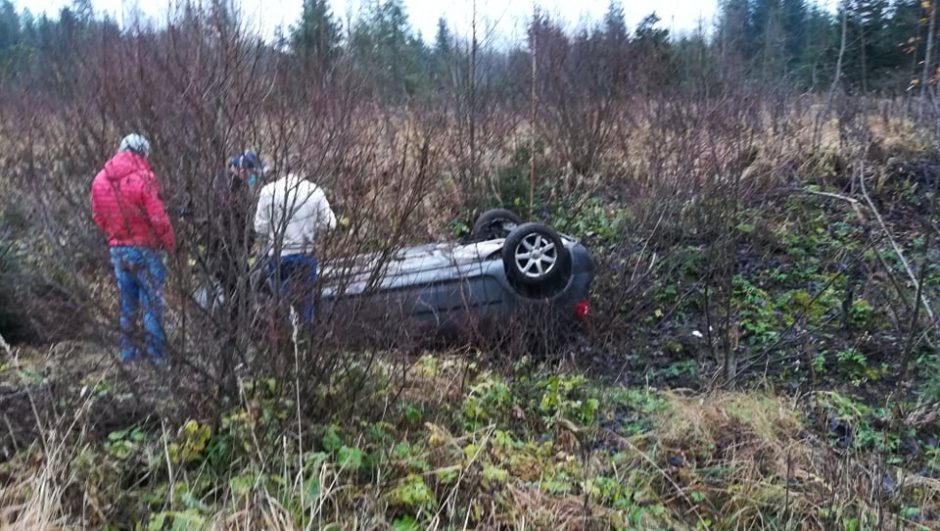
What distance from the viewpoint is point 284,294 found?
4074mm

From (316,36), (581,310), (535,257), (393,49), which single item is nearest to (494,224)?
(535,257)

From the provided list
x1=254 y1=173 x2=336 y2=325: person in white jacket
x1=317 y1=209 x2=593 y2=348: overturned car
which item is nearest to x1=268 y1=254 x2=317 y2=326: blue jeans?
x1=254 y1=173 x2=336 y2=325: person in white jacket

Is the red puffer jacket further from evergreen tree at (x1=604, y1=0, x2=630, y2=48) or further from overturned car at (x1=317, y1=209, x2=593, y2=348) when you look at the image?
evergreen tree at (x1=604, y1=0, x2=630, y2=48)

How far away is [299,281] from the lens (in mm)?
4121

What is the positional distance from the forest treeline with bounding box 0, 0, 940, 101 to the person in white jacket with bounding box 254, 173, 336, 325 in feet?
4.12

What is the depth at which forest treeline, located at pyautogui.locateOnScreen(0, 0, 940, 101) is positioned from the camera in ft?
23.4

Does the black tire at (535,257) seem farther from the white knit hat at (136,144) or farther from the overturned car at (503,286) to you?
the white knit hat at (136,144)

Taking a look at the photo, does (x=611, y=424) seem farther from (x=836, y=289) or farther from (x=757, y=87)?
(x=757, y=87)

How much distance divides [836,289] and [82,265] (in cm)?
710

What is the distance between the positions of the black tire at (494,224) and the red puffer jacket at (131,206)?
4297 millimetres

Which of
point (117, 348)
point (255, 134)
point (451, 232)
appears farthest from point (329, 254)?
point (451, 232)

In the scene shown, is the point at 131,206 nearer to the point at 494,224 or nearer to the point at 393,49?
the point at 494,224

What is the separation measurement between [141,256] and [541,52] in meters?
9.09

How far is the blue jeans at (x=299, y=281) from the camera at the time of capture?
4086mm
